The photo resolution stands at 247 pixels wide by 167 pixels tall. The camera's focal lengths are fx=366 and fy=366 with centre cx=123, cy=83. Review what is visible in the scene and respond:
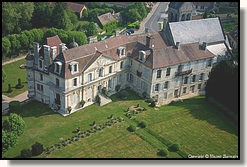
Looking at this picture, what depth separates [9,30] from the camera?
90625mm

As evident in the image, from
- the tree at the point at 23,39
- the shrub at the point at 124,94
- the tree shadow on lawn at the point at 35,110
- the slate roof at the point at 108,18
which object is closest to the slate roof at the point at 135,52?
the shrub at the point at 124,94

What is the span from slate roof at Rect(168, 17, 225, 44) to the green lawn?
102ft

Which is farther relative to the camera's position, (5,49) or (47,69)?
(5,49)

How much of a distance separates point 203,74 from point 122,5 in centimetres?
6205

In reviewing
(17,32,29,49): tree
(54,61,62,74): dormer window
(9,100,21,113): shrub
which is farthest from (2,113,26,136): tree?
(17,32,29,49): tree

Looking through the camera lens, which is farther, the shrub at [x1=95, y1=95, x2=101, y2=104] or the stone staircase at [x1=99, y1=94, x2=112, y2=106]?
the stone staircase at [x1=99, y1=94, x2=112, y2=106]

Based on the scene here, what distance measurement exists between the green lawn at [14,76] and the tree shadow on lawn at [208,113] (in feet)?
96.9

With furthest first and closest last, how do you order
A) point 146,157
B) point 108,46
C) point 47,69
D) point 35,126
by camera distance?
point 108,46 → point 47,69 → point 35,126 → point 146,157

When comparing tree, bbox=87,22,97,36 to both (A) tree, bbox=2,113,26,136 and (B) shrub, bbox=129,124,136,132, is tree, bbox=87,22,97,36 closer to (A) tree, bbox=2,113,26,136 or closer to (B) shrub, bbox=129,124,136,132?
(B) shrub, bbox=129,124,136,132

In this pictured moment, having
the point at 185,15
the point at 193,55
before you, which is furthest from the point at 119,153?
the point at 185,15

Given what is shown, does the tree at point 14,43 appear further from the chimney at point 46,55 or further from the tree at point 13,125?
the tree at point 13,125

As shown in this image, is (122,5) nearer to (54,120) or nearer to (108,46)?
(108,46)

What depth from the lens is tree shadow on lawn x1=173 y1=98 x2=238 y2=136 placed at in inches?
2335

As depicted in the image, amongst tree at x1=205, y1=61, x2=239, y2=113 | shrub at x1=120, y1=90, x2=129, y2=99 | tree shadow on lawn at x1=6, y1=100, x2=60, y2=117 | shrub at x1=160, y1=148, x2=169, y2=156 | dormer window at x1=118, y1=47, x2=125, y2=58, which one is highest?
dormer window at x1=118, y1=47, x2=125, y2=58
